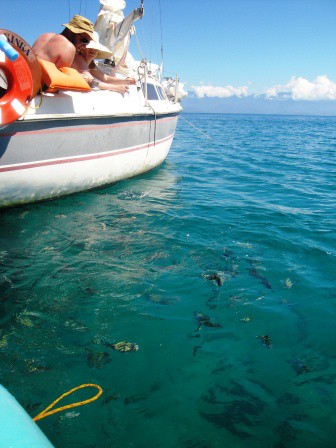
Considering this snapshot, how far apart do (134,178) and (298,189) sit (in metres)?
4.74

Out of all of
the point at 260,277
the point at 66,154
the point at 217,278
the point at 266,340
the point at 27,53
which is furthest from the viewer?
the point at 66,154

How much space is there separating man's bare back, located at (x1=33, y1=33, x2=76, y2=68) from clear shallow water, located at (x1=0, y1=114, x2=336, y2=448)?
281 cm

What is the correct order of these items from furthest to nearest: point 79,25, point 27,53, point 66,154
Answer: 1. point 66,154
2. point 79,25
3. point 27,53

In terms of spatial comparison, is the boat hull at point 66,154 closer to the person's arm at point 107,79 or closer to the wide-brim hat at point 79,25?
the person's arm at point 107,79

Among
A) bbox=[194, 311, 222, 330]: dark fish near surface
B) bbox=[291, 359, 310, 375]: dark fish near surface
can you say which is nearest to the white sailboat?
bbox=[194, 311, 222, 330]: dark fish near surface

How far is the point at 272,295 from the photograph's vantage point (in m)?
4.28

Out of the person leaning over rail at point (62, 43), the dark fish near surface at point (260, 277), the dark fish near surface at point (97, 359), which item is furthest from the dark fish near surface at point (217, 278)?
the person leaning over rail at point (62, 43)

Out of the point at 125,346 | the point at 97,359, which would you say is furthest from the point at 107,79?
the point at 97,359

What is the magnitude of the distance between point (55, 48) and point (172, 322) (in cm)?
525

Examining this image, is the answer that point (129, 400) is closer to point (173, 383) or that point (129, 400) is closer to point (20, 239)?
point (173, 383)

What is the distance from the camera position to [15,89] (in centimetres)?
515

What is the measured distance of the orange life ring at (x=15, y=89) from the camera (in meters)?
5.05

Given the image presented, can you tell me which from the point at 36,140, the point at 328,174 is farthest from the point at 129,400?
the point at 328,174

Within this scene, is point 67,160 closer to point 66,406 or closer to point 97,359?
point 97,359
